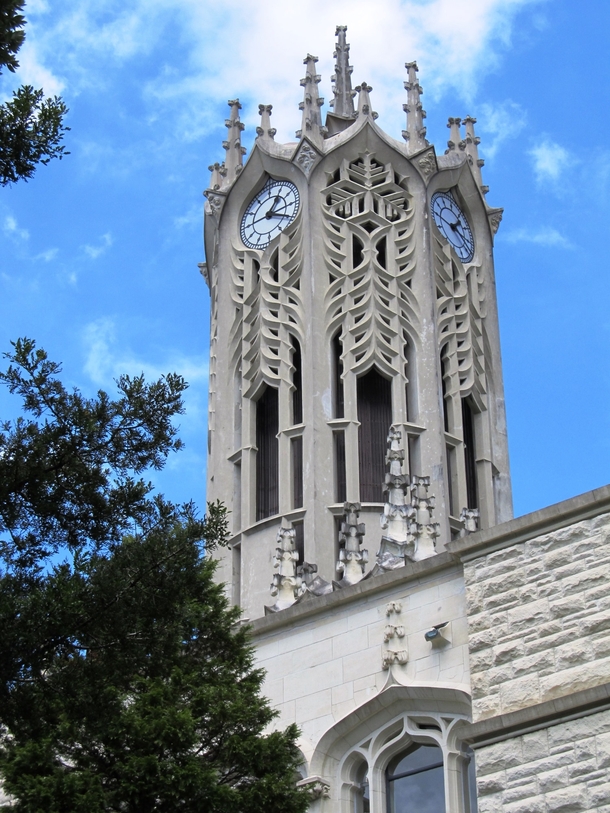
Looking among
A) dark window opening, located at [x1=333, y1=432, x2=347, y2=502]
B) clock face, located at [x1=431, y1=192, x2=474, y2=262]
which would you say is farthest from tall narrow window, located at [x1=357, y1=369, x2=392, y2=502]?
clock face, located at [x1=431, y1=192, x2=474, y2=262]

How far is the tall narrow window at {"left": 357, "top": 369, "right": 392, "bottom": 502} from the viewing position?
3681cm

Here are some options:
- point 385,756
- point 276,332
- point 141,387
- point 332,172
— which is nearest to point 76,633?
point 141,387

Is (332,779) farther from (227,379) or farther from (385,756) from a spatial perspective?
(227,379)

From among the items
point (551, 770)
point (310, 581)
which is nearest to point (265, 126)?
point (310, 581)

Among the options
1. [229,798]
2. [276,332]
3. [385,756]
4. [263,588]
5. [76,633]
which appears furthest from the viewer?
→ [276,332]

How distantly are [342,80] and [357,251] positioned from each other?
8856 mm

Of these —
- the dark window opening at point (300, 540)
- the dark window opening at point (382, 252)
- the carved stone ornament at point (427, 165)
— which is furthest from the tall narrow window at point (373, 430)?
the carved stone ornament at point (427, 165)

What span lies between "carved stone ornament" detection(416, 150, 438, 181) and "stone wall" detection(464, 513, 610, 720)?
22.9 meters

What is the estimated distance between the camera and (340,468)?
37219mm

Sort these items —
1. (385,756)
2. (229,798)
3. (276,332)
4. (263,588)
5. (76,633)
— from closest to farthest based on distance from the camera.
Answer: (76,633)
(229,798)
(385,756)
(263,588)
(276,332)

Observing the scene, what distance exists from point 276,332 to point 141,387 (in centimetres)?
2422

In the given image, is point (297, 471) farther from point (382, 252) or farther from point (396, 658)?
point (396, 658)

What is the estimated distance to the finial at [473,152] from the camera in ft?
141

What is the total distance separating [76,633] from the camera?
1404cm
